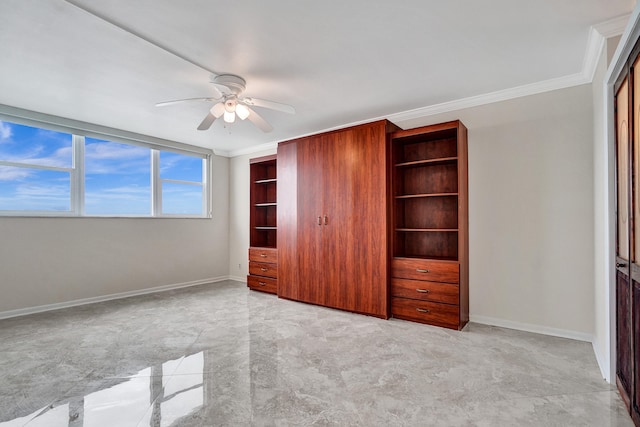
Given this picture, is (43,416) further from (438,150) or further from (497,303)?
(438,150)

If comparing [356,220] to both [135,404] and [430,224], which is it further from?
[135,404]

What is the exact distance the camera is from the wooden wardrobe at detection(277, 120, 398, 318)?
3682 millimetres

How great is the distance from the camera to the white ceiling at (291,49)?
2.04 metres

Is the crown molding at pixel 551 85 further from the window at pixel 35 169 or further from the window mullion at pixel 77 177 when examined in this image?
the window at pixel 35 169

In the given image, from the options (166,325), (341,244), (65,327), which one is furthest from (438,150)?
(65,327)

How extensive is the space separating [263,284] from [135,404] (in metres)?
3.07

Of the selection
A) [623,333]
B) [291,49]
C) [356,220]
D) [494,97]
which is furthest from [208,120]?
[623,333]

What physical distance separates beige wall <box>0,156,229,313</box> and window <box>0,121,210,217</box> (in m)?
0.19

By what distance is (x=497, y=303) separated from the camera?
3408 mm

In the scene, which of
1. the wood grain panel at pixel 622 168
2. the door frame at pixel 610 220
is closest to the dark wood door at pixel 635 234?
the wood grain panel at pixel 622 168

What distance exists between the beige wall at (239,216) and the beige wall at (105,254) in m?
0.12

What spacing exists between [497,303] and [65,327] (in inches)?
181

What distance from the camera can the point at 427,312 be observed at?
3.42 m

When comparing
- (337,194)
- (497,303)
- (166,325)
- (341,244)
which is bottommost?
(166,325)
